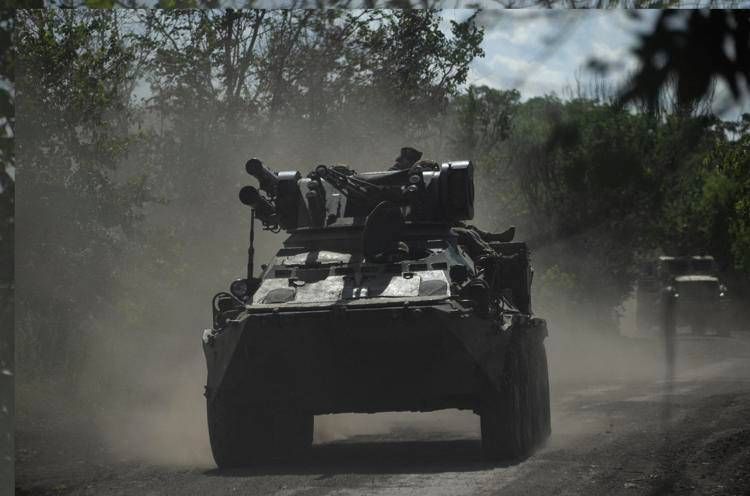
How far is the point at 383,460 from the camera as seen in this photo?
392 inches

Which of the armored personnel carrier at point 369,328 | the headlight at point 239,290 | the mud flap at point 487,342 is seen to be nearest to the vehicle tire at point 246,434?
the armored personnel carrier at point 369,328

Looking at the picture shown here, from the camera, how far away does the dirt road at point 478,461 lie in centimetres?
829

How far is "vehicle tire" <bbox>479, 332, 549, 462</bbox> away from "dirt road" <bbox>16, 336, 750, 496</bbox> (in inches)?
7.4

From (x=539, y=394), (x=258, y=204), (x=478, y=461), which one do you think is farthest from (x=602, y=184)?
(x=539, y=394)

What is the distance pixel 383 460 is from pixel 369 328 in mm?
1294

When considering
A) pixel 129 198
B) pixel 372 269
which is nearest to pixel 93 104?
pixel 129 198

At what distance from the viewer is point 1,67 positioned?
759 cm

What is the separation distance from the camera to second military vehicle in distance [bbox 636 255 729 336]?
8.15m

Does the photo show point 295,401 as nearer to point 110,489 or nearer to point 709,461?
point 110,489

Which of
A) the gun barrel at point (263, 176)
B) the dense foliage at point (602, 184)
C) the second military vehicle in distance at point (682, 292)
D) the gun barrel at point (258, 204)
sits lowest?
the second military vehicle in distance at point (682, 292)

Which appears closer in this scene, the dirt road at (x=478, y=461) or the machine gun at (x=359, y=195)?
the dirt road at (x=478, y=461)

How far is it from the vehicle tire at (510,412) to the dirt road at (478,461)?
0.62ft

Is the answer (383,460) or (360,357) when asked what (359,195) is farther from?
(383,460)

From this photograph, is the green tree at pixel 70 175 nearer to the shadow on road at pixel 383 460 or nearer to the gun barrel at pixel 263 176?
the gun barrel at pixel 263 176
